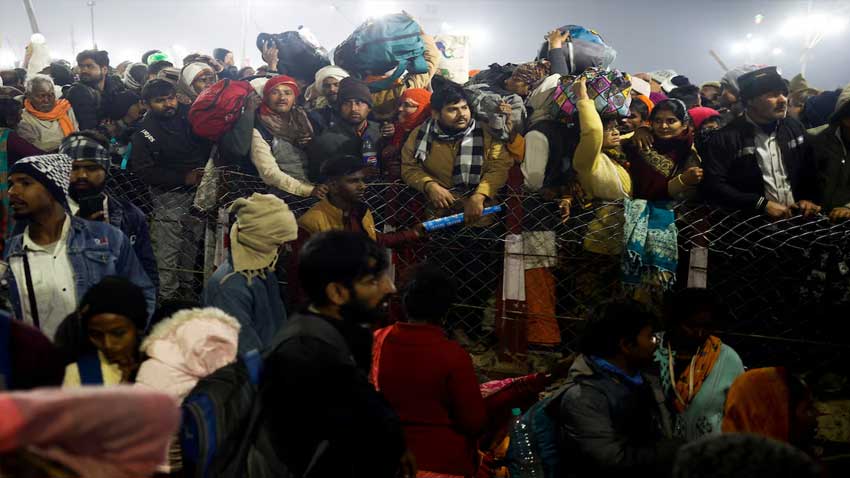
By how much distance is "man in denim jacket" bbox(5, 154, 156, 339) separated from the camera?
Answer: 301 centimetres

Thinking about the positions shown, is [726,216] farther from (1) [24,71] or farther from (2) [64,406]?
(1) [24,71]

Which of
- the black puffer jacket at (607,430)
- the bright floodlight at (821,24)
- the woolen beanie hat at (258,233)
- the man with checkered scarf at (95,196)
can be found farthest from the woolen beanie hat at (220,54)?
the bright floodlight at (821,24)

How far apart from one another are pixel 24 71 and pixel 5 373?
7522 millimetres

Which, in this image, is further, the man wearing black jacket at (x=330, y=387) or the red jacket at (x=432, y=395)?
the red jacket at (x=432, y=395)

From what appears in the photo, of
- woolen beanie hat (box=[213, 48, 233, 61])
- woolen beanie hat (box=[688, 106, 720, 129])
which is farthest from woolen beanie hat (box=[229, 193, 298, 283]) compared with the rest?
woolen beanie hat (box=[213, 48, 233, 61])

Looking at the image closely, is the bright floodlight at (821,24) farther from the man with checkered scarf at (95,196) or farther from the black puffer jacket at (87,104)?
the man with checkered scarf at (95,196)

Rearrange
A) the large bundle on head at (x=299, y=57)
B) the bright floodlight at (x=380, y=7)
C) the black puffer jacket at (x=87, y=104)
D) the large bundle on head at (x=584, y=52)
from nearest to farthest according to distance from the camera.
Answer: the large bundle on head at (x=584, y=52), the black puffer jacket at (x=87, y=104), the large bundle on head at (x=299, y=57), the bright floodlight at (x=380, y=7)

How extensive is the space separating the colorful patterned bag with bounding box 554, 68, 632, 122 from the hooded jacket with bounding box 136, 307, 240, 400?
2.87m

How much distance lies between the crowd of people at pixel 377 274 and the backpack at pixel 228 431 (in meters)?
0.02

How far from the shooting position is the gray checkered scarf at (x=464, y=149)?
4.38 m

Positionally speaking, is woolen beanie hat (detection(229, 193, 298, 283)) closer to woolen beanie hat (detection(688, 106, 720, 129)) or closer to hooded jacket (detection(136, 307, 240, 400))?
hooded jacket (detection(136, 307, 240, 400))

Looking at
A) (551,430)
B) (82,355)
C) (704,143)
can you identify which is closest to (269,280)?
(82,355)

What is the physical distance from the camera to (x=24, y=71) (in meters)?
7.71

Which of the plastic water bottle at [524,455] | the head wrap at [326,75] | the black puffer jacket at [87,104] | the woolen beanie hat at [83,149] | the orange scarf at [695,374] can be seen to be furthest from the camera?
the black puffer jacket at [87,104]
